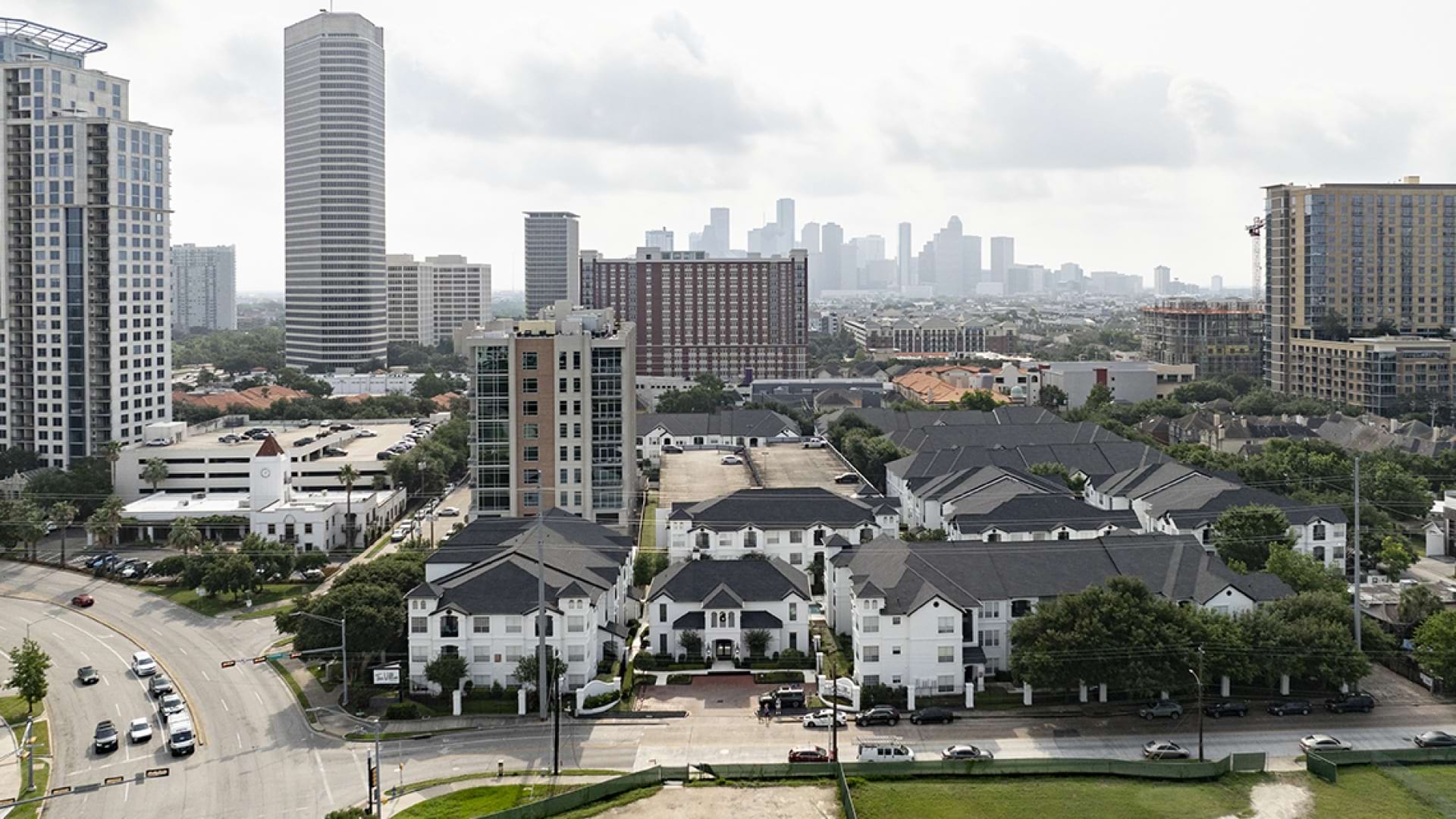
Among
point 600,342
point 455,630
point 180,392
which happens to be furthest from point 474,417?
point 180,392

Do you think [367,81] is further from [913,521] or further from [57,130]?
[913,521]

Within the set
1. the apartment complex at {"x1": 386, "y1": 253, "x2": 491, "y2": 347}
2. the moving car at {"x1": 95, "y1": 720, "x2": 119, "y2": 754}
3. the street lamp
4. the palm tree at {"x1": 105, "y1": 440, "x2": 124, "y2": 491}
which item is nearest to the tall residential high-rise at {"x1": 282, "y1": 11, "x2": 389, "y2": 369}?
the apartment complex at {"x1": 386, "y1": 253, "x2": 491, "y2": 347}

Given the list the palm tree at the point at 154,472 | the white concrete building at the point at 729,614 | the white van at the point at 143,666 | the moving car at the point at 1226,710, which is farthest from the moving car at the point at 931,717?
the palm tree at the point at 154,472

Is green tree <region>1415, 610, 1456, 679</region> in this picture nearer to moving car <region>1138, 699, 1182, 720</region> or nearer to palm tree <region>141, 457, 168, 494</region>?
moving car <region>1138, 699, 1182, 720</region>

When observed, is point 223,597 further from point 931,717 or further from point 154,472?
point 931,717

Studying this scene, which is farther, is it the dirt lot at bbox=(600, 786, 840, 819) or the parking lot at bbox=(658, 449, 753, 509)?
the parking lot at bbox=(658, 449, 753, 509)

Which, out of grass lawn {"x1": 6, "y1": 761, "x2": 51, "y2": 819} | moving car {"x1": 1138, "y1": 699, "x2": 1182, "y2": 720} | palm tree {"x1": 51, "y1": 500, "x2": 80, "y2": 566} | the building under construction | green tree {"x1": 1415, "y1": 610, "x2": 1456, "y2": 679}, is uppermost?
the building under construction

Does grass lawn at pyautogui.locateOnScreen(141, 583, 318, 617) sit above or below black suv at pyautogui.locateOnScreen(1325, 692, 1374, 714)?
above
